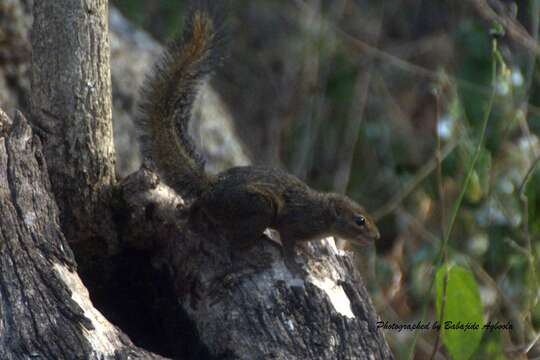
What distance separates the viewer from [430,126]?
7.55 metres

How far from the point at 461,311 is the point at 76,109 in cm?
136

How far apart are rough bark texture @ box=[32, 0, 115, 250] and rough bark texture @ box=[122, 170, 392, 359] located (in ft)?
0.36

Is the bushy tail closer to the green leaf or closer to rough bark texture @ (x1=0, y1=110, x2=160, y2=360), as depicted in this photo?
rough bark texture @ (x1=0, y1=110, x2=160, y2=360)

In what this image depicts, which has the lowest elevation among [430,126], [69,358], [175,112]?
[69,358]

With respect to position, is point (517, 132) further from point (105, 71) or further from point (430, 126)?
point (105, 71)

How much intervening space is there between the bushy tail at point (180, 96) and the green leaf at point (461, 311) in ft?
2.81

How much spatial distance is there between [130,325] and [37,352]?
71cm

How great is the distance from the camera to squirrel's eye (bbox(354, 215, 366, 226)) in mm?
3831

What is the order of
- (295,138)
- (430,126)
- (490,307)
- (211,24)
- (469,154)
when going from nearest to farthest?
(211,24) < (469,154) < (490,307) < (295,138) < (430,126)

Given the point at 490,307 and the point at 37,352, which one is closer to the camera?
the point at 37,352

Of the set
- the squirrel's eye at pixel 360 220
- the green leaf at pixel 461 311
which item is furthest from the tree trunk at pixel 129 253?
the squirrel's eye at pixel 360 220

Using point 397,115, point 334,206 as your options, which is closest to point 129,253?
point 334,206

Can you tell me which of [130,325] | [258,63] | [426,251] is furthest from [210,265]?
[258,63]

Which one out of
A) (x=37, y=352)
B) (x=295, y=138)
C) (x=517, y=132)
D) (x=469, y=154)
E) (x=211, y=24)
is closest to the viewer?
(x=37, y=352)
